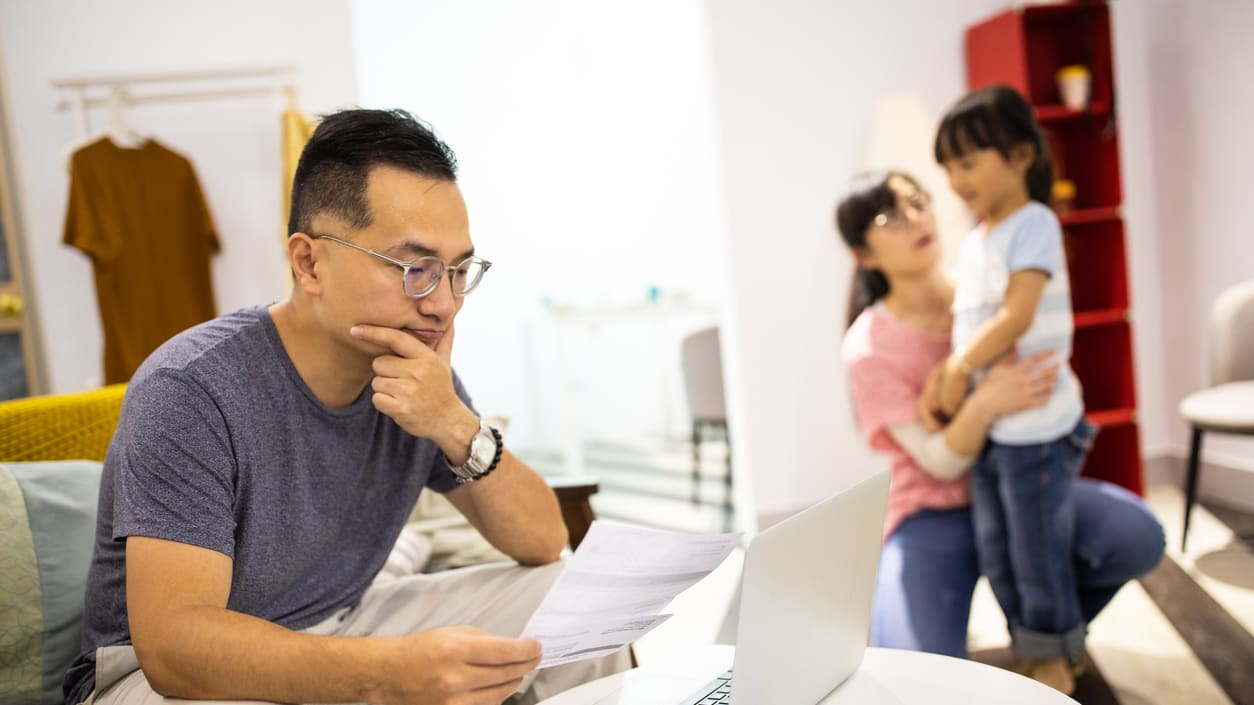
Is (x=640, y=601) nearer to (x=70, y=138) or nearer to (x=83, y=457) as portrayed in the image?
(x=83, y=457)

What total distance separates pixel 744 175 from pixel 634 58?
4.42ft

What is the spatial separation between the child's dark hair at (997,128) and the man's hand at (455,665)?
5.26ft

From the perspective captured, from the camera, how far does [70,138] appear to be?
3158mm

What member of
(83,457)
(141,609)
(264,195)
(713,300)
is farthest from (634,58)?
(141,609)

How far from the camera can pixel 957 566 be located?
6.66 ft

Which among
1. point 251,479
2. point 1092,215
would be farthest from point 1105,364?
point 251,479

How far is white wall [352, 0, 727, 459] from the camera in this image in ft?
14.4

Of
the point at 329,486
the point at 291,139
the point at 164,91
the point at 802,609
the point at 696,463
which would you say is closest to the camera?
the point at 802,609

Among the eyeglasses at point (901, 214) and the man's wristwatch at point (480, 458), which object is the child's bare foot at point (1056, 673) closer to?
the eyeglasses at point (901, 214)

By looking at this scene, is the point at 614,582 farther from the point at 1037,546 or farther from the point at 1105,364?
the point at 1105,364

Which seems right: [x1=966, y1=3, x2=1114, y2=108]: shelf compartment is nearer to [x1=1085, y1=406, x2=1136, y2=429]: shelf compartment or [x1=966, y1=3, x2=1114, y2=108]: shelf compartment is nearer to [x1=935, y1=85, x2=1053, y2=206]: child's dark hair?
[x1=1085, y1=406, x2=1136, y2=429]: shelf compartment

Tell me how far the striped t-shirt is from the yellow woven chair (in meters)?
1.68

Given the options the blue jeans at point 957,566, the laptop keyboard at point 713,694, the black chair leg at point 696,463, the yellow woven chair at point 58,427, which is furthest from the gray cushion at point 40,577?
the black chair leg at point 696,463

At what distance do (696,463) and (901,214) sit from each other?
6.95ft
